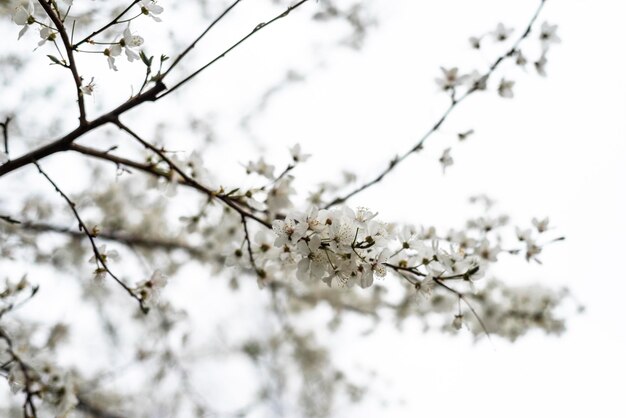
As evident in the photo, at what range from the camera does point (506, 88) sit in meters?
1.97

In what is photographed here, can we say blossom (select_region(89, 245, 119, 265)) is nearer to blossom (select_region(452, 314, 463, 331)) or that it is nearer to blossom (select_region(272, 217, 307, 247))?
blossom (select_region(272, 217, 307, 247))

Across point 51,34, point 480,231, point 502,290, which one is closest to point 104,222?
point 51,34

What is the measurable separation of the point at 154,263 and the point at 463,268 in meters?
2.65

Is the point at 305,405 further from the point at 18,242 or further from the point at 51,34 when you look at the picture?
the point at 51,34

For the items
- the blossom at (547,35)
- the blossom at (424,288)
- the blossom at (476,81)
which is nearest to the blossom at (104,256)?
the blossom at (424,288)

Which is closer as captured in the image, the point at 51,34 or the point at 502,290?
the point at 51,34

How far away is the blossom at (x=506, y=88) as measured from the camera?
197cm

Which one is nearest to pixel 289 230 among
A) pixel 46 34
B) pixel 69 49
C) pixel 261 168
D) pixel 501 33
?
pixel 261 168

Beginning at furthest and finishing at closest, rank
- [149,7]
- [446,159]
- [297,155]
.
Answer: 1. [446,159]
2. [297,155]
3. [149,7]

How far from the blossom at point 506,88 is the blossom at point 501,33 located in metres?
0.16

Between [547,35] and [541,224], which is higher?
[547,35]

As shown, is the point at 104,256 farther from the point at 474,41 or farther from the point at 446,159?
the point at 474,41

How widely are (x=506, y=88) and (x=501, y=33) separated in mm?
208

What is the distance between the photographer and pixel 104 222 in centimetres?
316
